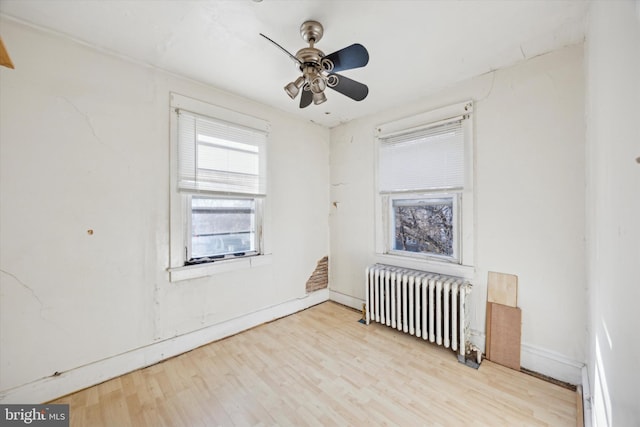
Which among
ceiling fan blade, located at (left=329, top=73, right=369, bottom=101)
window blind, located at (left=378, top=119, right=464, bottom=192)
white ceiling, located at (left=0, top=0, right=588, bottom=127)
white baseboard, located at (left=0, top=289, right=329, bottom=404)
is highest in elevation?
white ceiling, located at (left=0, top=0, right=588, bottom=127)

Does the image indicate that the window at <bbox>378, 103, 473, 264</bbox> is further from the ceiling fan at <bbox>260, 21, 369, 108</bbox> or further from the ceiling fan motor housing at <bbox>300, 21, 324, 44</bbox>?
the ceiling fan motor housing at <bbox>300, 21, 324, 44</bbox>

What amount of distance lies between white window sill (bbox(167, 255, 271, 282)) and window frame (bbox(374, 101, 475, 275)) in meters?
1.49

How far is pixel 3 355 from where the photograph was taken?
161cm

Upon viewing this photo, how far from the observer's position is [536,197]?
203 cm

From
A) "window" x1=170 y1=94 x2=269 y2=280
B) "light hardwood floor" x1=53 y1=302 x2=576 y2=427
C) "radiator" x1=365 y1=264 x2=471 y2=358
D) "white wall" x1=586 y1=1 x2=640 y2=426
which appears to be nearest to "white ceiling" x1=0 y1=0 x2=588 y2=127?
"window" x1=170 y1=94 x2=269 y2=280

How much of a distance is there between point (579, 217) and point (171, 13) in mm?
3234

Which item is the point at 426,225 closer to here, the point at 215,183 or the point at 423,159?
the point at 423,159

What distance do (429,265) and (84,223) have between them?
313 cm

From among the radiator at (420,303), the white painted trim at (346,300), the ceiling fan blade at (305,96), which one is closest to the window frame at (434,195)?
the radiator at (420,303)

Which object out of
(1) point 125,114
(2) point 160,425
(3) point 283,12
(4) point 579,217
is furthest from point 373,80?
(2) point 160,425

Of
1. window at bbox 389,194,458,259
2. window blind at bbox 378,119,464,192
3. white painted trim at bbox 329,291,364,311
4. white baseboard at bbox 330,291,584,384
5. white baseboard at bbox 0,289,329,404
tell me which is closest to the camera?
white baseboard at bbox 0,289,329,404

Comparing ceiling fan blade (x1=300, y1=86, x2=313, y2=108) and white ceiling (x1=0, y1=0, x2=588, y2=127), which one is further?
ceiling fan blade (x1=300, y1=86, x2=313, y2=108)

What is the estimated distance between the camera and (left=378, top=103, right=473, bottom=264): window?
2.43 m

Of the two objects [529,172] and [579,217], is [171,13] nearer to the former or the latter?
[529,172]
